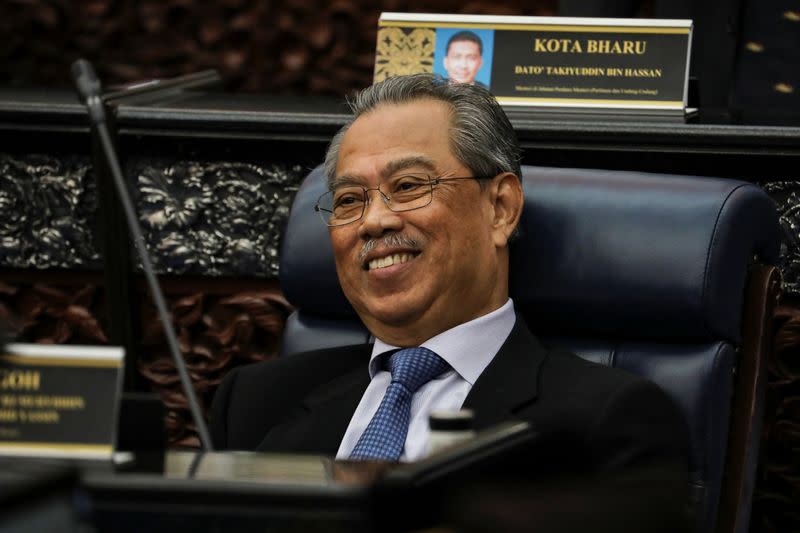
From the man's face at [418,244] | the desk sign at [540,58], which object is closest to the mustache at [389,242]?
the man's face at [418,244]

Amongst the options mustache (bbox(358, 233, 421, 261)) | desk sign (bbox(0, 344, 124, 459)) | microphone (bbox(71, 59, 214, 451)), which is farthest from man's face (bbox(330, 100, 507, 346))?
desk sign (bbox(0, 344, 124, 459))

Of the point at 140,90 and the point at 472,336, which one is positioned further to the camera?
the point at 140,90

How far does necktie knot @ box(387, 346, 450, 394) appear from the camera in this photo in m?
1.94

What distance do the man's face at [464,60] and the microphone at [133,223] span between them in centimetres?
80

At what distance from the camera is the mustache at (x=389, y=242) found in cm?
199

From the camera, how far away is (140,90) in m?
2.38

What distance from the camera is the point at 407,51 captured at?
2.52m

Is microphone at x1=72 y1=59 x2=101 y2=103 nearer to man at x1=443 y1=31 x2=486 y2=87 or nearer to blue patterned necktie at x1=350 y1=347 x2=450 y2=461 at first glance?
blue patterned necktie at x1=350 y1=347 x2=450 y2=461

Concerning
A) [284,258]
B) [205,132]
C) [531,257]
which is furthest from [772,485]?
[205,132]

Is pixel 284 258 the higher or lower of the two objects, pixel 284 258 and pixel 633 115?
the lower

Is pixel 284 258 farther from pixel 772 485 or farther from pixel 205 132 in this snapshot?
pixel 772 485

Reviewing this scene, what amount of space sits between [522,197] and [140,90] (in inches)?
30.9

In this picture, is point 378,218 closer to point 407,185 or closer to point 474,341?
point 407,185

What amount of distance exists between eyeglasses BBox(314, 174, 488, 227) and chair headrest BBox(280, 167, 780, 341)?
0.47 ft
